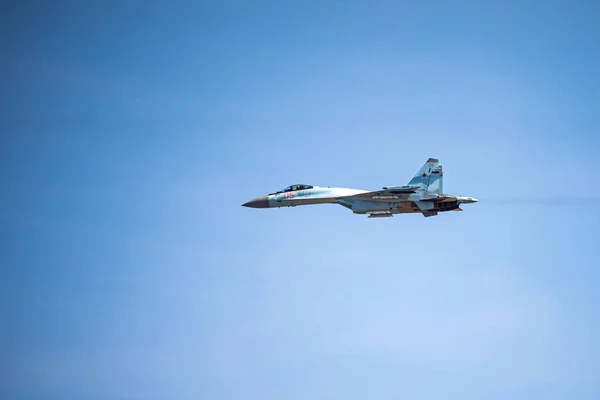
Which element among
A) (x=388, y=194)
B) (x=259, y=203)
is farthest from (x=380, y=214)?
(x=259, y=203)

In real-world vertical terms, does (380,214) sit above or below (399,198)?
below

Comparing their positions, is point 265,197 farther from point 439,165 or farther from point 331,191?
point 439,165

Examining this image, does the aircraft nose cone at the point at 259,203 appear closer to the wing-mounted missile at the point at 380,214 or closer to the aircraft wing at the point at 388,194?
the aircraft wing at the point at 388,194

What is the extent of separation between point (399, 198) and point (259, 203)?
1187 cm

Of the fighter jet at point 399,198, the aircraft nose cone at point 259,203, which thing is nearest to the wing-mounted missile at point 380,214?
the fighter jet at point 399,198

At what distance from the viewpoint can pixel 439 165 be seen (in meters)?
81.4

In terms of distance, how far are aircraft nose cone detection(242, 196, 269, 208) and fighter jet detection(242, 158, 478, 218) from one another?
1966mm

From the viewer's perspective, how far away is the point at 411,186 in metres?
81.1

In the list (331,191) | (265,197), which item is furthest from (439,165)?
(265,197)

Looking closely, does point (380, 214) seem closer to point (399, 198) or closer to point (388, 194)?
point (388, 194)

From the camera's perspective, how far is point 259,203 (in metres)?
85.4

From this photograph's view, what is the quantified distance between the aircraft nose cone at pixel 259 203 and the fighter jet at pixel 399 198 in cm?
197

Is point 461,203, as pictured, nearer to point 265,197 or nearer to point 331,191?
point 331,191

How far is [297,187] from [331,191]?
2.93 metres
